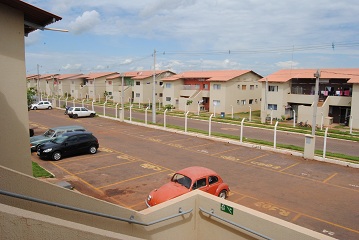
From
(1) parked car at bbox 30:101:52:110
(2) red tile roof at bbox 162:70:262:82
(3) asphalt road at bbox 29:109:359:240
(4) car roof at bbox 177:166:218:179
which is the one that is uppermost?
(2) red tile roof at bbox 162:70:262:82

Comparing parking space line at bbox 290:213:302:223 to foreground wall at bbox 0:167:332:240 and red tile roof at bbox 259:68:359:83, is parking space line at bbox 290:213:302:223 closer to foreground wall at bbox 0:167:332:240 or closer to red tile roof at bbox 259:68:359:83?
foreground wall at bbox 0:167:332:240

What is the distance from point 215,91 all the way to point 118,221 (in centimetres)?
4691

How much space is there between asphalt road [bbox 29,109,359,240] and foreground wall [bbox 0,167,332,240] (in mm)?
5492

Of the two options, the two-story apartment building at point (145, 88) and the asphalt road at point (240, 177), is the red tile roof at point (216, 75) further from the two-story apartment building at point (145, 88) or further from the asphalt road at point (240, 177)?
the asphalt road at point (240, 177)

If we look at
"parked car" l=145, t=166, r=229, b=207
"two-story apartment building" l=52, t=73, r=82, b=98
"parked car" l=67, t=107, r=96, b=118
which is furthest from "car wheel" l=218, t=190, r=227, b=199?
"two-story apartment building" l=52, t=73, r=82, b=98

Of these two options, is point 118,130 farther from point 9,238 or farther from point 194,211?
point 9,238

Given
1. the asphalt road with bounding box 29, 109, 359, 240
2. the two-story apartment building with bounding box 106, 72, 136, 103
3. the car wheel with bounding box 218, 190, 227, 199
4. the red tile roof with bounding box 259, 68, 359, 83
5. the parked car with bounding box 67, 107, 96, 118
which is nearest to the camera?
the asphalt road with bounding box 29, 109, 359, 240

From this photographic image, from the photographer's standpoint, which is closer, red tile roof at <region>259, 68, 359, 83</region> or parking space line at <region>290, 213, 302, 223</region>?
parking space line at <region>290, 213, 302, 223</region>

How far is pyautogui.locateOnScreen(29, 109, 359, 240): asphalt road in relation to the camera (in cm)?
1243

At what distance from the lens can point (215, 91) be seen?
51.6 metres

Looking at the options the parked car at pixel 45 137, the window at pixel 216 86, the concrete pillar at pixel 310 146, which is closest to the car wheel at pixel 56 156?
the parked car at pixel 45 137

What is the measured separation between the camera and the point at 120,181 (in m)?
15.6

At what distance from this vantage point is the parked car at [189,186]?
11.9m

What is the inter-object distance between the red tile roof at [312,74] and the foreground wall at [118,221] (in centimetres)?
3550
